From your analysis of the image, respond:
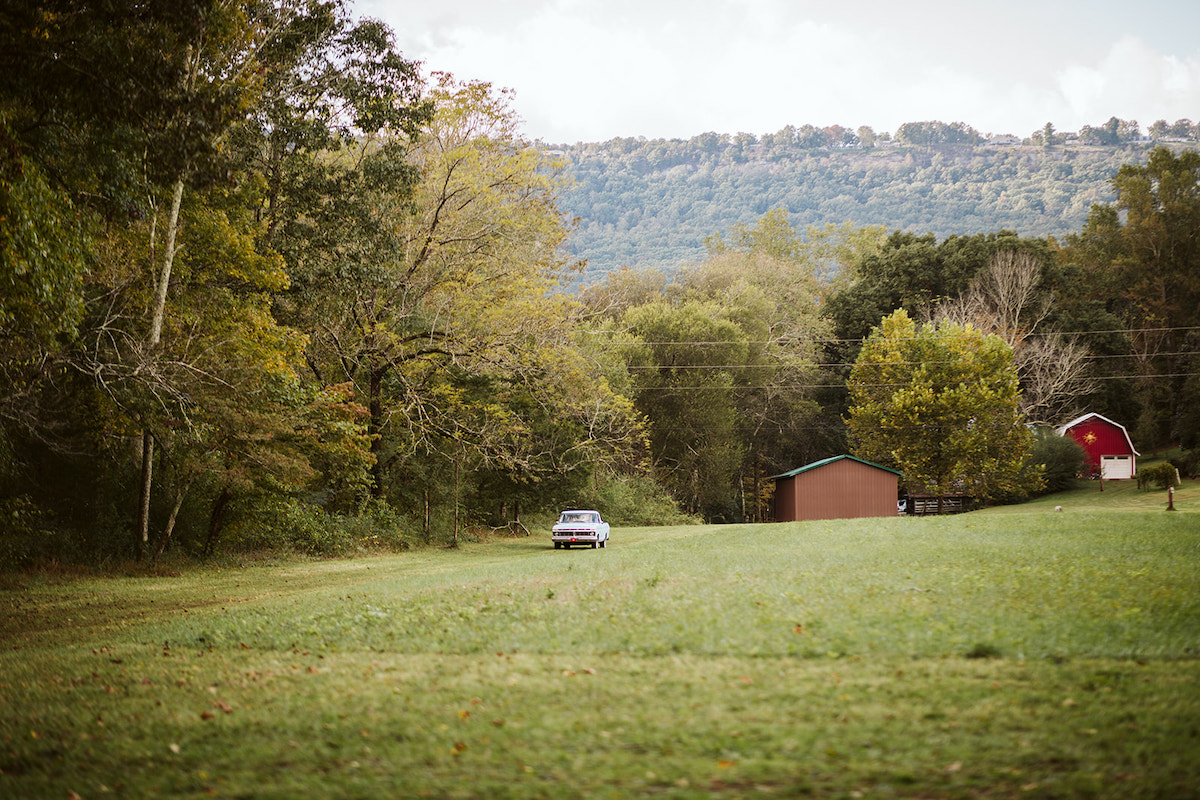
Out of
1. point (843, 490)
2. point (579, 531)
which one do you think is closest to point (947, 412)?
point (843, 490)

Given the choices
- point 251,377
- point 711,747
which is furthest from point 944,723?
point 251,377

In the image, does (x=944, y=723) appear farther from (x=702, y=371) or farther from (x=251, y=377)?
(x=702, y=371)

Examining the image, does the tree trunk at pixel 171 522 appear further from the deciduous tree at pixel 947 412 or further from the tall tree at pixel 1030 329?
the tall tree at pixel 1030 329

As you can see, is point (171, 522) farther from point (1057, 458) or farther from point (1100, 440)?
point (1100, 440)

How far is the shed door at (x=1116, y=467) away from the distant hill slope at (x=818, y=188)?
72.3 m

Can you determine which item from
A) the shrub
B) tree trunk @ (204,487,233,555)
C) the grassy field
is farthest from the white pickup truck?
the shrub

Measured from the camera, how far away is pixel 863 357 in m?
51.5

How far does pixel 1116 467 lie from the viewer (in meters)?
56.6

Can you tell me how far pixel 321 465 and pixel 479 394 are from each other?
6796 mm

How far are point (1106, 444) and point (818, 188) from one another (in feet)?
384

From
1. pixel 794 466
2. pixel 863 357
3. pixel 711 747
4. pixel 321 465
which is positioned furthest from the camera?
pixel 794 466

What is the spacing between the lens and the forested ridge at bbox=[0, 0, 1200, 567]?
1404 centimetres

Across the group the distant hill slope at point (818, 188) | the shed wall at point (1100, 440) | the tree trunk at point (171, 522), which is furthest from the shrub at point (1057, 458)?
the distant hill slope at point (818, 188)

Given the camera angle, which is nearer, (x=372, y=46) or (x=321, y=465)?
(x=372, y=46)
